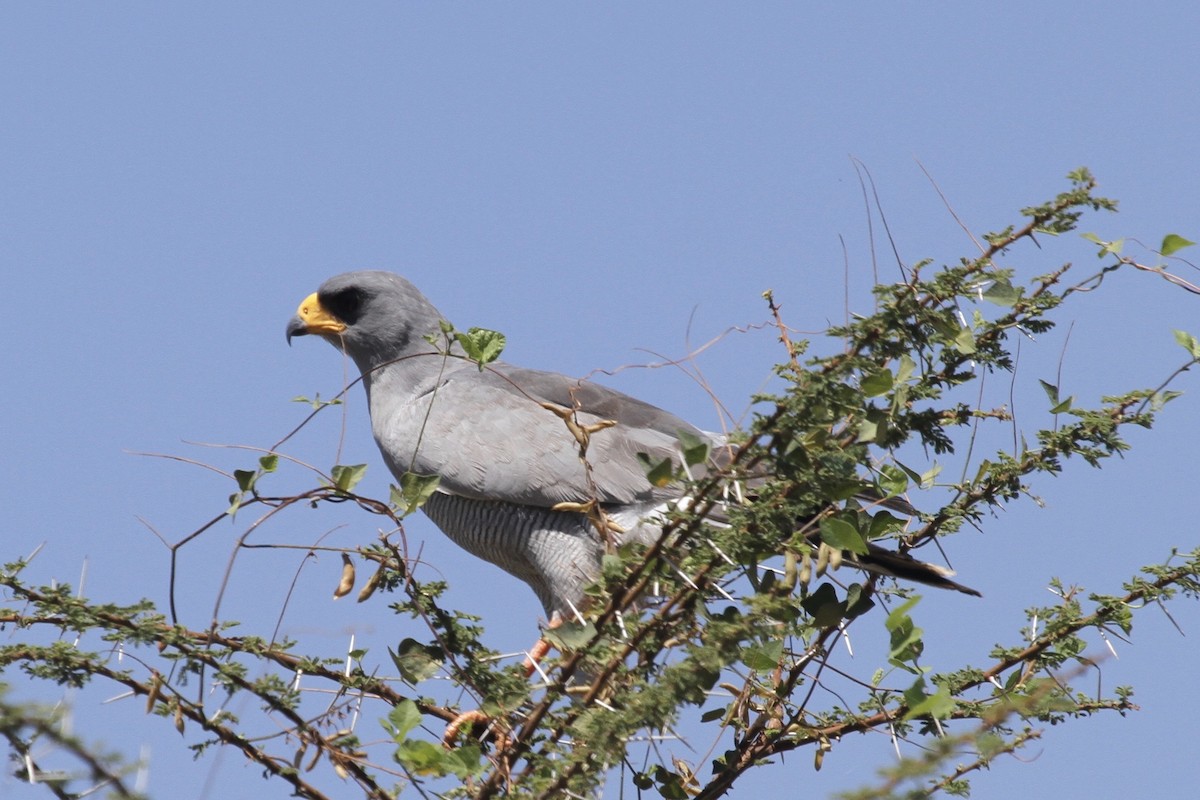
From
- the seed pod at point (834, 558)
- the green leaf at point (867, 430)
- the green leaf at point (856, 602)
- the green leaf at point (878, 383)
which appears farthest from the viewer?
the green leaf at point (856, 602)

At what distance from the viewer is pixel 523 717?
341 centimetres

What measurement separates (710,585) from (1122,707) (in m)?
1.37

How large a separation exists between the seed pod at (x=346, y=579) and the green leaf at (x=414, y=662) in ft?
0.73

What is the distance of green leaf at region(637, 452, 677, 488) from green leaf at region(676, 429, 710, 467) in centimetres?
4

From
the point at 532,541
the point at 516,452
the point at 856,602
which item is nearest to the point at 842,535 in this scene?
the point at 856,602

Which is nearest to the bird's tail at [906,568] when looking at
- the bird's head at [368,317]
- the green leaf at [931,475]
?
the green leaf at [931,475]

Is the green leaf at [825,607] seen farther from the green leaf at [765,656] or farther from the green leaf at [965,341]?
the green leaf at [965,341]

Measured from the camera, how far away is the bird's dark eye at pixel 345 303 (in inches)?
267

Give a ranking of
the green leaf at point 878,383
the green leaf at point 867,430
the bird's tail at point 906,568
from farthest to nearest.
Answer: the bird's tail at point 906,568 < the green leaf at point 867,430 < the green leaf at point 878,383

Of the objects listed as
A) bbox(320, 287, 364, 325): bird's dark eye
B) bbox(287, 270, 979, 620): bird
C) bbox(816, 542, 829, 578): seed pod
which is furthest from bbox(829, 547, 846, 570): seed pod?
bbox(320, 287, 364, 325): bird's dark eye

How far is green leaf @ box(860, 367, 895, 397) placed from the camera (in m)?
2.93

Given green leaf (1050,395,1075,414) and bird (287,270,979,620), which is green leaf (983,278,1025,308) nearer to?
green leaf (1050,395,1075,414)

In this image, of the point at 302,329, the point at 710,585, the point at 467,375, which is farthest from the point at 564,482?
the point at 710,585

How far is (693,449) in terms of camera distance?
2.74m
